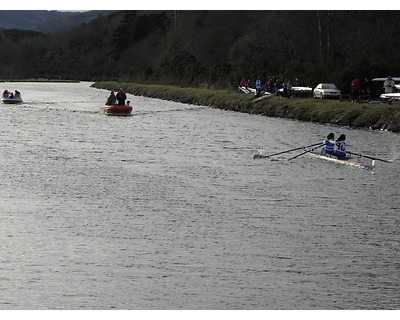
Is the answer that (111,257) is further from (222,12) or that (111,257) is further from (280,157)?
(222,12)

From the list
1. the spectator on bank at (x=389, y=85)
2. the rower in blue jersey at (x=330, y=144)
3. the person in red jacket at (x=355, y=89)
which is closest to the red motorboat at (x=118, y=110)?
the person in red jacket at (x=355, y=89)

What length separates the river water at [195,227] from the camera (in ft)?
51.9

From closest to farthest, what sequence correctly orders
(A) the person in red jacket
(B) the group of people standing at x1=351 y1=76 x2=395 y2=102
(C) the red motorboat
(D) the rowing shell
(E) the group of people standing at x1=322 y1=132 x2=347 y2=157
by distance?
(D) the rowing shell → (E) the group of people standing at x1=322 y1=132 x2=347 y2=157 → (B) the group of people standing at x1=351 y1=76 x2=395 y2=102 → (A) the person in red jacket → (C) the red motorboat

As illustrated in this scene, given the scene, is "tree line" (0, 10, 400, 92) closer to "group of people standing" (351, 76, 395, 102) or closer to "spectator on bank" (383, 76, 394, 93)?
"group of people standing" (351, 76, 395, 102)

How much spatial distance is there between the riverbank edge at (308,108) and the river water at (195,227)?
5.95 meters

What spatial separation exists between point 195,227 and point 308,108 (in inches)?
1421

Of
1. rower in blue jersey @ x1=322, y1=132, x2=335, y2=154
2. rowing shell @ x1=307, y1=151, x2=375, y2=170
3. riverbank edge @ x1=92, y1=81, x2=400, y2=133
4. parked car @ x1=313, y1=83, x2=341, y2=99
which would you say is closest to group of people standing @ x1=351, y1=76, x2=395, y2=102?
riverbank edge @ x1=92, y1=81, x2=400, y2=133

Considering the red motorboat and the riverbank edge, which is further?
the red motorboat

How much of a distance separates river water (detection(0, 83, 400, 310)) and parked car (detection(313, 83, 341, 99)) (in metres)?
17.5

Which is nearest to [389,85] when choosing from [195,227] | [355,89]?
[355,89]

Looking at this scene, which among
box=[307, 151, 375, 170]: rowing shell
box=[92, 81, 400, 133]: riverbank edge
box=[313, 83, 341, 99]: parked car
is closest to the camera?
box=[307, 151, 375, 170]: rowing shell

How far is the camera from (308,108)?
56.3 metres

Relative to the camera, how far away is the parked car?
59188 mm

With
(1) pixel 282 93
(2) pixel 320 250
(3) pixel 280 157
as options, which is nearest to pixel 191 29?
(1) pixel 282 93
